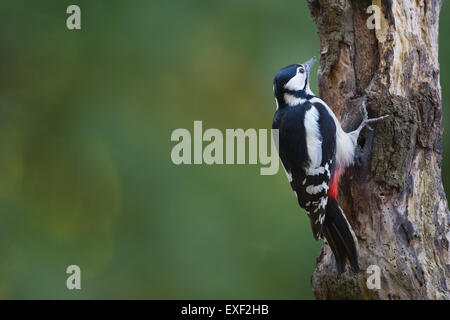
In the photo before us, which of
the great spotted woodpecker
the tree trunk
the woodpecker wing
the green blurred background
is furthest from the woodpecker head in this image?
the green blurred background

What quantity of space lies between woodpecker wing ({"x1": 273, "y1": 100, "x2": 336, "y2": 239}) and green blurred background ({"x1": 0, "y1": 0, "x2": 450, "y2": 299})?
75.5 inches

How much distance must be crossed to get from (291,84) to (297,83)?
44mm

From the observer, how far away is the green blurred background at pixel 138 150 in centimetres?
536

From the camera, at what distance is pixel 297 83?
11.4 feet

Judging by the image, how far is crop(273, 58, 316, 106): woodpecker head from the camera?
3441 millimetres

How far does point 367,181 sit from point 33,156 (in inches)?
149

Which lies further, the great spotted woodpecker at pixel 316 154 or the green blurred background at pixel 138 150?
the green blurred background at pixel 138 150

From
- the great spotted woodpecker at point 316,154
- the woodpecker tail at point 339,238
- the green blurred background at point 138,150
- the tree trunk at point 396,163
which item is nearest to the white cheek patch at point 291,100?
the great spotted woodpecker at point 316,154

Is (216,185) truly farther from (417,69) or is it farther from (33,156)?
(417,69)

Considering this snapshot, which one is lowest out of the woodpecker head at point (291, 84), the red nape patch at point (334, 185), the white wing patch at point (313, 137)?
the red nape patch at point (334, 185)
